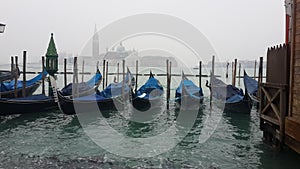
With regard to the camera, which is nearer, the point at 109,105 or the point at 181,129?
the point at 181,129

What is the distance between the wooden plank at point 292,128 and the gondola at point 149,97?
6.37 meters

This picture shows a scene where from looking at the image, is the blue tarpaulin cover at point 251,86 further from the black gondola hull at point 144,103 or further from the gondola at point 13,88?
the gondola at point 13,88

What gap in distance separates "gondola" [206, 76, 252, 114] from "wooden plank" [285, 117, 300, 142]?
520 centimetres

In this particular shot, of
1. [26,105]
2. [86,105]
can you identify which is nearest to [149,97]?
[86,105]

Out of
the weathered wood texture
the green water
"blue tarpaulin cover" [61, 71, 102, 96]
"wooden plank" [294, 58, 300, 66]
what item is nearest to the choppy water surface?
the green water

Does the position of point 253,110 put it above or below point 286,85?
below

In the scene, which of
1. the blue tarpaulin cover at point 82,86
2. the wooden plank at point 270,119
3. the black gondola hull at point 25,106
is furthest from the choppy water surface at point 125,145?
the blue tarpaulin cover at point 82,86

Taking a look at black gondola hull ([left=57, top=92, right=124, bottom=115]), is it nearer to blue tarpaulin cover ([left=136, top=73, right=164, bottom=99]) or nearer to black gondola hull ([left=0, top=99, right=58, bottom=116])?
blue tarpaulin cover ([left=136, top=73, right=164, bottom=99])

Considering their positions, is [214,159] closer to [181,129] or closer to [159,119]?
[181,129]

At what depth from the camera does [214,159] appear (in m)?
5.12

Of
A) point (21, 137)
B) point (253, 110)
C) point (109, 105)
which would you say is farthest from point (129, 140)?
point (253, 110)

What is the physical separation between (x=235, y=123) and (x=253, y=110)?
274 cm

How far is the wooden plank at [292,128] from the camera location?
407cm

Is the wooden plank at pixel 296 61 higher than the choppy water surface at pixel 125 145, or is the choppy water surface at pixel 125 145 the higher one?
the wooden plank at pixel 296 61
